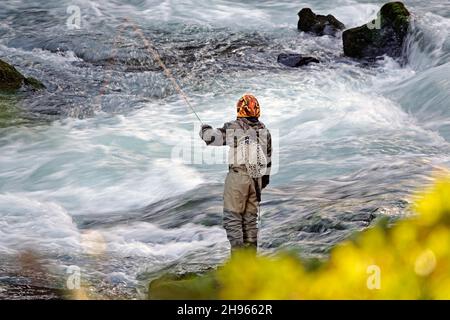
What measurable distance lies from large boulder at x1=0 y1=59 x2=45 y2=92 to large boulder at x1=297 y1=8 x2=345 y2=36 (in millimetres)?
6851

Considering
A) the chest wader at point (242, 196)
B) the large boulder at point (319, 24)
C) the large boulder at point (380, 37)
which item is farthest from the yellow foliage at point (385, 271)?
the large boulder at point (319, 24)

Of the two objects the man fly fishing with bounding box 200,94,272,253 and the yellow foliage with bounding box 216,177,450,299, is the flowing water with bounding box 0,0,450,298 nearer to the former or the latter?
the man fly fishing with bounding box 200,94,272,253

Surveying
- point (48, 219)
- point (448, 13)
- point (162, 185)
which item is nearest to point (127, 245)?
point (48, 219)

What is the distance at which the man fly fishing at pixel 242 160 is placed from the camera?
6.12m

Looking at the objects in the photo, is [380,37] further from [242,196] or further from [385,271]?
[385,271]

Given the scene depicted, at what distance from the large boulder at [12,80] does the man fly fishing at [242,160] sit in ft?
32.0

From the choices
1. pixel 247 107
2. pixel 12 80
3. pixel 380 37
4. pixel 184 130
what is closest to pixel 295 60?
pixel 380 37

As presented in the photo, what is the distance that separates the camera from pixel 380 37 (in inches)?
691

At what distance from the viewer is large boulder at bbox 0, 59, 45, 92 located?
15.1 m

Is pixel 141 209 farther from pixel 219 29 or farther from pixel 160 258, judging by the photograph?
pixel 219 29

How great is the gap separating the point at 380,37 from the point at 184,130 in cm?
584

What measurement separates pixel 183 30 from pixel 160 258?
12.5 meters
